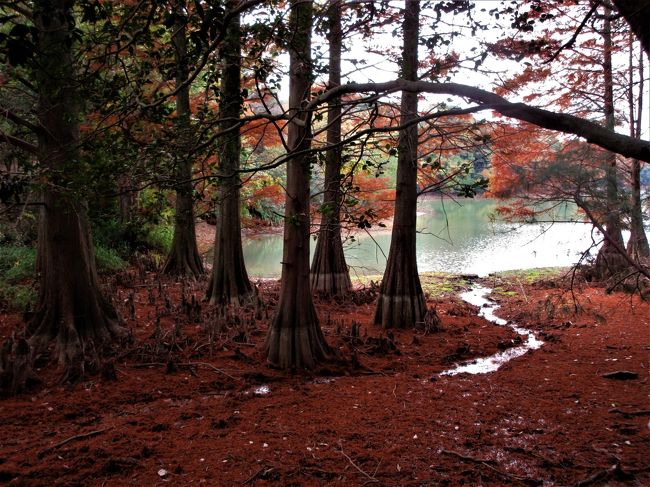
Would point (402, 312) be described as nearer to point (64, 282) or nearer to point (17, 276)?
point (64, 282)

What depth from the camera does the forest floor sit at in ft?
10.5

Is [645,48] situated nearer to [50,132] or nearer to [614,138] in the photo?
[614,138]

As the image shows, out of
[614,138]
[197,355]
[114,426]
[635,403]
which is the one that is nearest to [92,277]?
[197,355]

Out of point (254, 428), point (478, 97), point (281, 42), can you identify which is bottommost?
point (254, 428)

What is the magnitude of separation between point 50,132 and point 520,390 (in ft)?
18.2

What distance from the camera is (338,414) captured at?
4.20 m

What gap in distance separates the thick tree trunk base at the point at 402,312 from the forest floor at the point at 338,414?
0.20 metres

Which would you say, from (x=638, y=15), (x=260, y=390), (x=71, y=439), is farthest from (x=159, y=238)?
(x=638, y=15)

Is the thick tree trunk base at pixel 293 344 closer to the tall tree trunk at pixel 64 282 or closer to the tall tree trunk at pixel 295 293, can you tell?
the tall tree trunk at pixel 295 293

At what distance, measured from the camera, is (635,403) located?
14.3 ft

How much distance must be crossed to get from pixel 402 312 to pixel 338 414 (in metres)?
3.25

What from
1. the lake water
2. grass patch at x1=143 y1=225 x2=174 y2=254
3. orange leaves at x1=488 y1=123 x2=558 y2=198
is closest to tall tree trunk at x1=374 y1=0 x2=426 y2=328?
orange leaves at x1=488 y1=123 x2=558 y2=198

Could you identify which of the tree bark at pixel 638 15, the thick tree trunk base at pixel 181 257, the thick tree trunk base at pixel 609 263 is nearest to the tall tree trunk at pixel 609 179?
the thick tree trunk base at pixel 609 263

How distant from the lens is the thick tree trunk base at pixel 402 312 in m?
7.23
